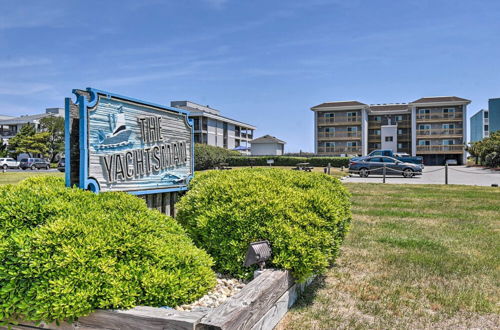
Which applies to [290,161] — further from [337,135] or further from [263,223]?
[263,223]

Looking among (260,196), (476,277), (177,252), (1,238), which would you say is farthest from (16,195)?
(476,277)

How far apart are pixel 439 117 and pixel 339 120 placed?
14.1 metres

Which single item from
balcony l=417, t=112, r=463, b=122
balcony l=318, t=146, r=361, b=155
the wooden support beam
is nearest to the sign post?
the wooden support beam

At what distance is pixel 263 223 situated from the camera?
4.29m

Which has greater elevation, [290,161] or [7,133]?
[7,133]

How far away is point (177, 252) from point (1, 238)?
1.36m

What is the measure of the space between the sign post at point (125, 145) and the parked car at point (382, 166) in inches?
880

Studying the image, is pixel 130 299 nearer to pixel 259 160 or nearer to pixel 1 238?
pixel 1 238

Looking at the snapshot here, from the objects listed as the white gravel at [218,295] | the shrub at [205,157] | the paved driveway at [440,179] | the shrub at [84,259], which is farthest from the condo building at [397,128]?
the shrub at [84,259]

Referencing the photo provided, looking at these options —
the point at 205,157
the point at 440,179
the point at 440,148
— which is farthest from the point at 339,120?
the point at 440,179

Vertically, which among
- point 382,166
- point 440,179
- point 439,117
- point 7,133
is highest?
point 439,117

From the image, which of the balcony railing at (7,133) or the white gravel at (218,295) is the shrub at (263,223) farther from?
the balcony railing at (7,133)

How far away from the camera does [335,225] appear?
4.70 m

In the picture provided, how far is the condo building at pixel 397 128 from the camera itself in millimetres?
56531
